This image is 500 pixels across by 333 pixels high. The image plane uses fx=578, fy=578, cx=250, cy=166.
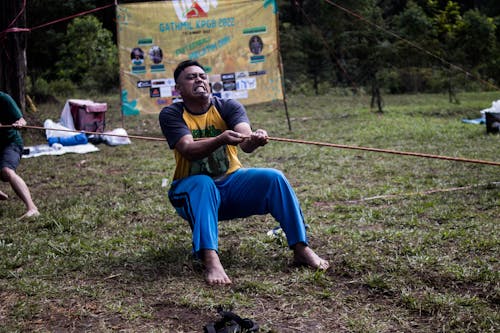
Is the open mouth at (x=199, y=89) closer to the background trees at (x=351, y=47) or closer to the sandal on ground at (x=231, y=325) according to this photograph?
the sandal on ground at (x=231, y=325)

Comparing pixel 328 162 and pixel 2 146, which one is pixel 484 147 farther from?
pixel 2 146

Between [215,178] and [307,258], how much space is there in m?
0.78

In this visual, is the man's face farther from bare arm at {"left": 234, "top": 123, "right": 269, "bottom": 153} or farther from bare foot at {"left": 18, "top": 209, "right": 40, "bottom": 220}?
bare foot at {"left": 18, "top": 209, "right": 40, "bottom": 220}

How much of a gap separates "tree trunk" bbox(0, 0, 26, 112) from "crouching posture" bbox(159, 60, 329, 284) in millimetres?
7053

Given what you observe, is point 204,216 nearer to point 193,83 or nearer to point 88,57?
point 193,83

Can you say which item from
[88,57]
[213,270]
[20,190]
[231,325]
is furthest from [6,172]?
[88,57]

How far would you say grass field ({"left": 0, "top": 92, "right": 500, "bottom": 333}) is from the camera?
9.62ft

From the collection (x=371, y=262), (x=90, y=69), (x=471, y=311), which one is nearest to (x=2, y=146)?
(x=371, y=262)

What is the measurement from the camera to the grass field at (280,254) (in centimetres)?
293

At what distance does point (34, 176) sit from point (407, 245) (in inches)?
199

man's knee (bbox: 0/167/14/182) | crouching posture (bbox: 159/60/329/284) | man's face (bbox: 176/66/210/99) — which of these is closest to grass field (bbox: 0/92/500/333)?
crouching posture (bbox: 159/60/329/284)

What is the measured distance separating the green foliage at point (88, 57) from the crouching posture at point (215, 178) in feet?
51.2

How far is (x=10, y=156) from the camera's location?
17.6 ft

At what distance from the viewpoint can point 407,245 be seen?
12.7ft
